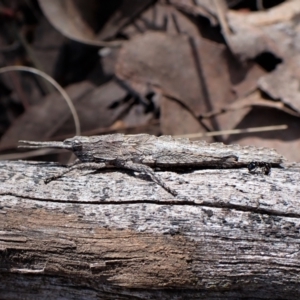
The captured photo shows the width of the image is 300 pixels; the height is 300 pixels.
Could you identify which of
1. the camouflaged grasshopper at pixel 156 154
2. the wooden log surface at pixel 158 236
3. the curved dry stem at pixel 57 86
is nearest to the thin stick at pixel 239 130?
the curved dry stem at pixel 57 86

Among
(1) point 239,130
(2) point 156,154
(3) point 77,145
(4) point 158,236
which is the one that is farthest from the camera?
(1) point 239,130

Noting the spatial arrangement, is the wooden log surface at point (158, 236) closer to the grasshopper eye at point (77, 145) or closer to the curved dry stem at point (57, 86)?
the grasshopper eye at point (77, 145)

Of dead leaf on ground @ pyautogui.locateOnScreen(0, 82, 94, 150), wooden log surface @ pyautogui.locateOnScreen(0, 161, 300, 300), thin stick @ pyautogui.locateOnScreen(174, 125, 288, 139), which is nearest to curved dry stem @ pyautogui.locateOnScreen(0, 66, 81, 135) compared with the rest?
dead leaf on ground @ pyautogui.locateOnScreen(0, 82, 94, 150)

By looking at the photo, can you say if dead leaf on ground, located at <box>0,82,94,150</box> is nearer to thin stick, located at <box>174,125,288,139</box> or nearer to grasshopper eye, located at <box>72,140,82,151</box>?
thin stick, located at <box>174,125,288,139</box>

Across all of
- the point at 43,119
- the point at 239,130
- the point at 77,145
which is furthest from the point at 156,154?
the point at 43,119

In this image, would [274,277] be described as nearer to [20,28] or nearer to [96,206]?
[96,206]

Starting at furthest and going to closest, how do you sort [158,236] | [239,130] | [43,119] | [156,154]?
[43,119] < [239,130] < [156,154] < [158,236]

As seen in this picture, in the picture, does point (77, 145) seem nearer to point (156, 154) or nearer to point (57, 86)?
point (156, 154)
